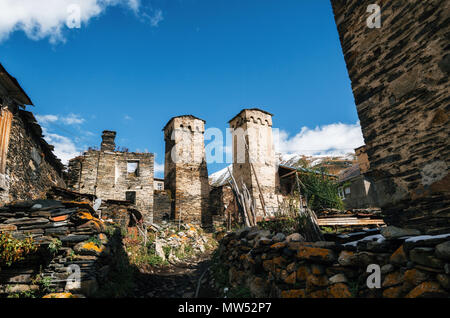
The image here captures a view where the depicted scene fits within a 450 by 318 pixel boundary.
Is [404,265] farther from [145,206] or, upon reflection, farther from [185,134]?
[185,134]

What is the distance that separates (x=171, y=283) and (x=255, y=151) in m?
15.6

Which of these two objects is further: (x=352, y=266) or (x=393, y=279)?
(x=352, y=266)

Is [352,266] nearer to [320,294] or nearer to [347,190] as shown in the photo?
[320,294]

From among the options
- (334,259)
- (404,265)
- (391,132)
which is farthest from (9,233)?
(391,132)

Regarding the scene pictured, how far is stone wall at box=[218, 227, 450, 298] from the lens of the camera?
8.12ft

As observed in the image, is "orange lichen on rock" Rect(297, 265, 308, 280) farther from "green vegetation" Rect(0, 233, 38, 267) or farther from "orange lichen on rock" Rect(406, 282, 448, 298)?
"green vegetation" Rect(0, 233, 38, 267)

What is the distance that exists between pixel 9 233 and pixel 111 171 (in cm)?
1623

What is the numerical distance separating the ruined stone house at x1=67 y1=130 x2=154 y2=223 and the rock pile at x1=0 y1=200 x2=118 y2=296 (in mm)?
14239

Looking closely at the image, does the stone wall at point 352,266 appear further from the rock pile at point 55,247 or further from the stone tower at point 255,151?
the stone tower at point 255,151

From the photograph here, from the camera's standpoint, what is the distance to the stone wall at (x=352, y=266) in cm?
247

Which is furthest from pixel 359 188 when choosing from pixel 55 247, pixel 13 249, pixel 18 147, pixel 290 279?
pixel 13 249

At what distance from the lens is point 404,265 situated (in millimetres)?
2729

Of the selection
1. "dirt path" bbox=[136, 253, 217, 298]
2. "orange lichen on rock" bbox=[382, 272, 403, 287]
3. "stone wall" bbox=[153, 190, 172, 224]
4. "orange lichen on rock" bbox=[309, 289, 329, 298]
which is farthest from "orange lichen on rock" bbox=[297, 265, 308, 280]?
"stone wall" bbox=[153, 190, 172, 224]

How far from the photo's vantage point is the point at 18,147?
8.94 metres
